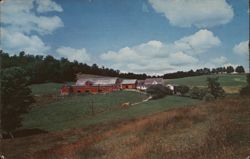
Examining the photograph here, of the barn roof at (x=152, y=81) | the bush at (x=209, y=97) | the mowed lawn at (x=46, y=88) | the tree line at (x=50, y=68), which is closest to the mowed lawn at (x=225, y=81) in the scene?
the barn roof at (x=152, y=81)

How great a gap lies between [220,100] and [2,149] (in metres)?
6.70

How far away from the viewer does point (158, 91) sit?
10.7m

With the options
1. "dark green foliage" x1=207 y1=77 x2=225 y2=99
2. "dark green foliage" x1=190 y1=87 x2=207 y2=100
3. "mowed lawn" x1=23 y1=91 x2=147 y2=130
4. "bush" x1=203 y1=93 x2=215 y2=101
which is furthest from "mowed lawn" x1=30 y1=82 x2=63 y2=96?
"dark green foliage" x1=207 y1=77 x2=225 y2=99

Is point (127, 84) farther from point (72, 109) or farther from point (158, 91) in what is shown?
point (72, 109)

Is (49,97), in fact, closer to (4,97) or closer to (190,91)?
(4,97)

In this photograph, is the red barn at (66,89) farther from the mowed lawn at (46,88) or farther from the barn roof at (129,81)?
the barn roof at (129,81)

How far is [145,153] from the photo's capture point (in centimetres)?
891

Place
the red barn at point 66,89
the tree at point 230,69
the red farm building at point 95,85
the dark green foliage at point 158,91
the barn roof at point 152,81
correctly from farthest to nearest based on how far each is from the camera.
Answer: the red barn at point 66,89, the red farm building at point 95,85, the barn roof at point 152,81, the dark green foliage at point 158,91, the tree at point 230,69

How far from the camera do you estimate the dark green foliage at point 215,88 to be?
10.6m

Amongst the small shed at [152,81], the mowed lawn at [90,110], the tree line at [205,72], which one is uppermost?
the tree line at [205,72]

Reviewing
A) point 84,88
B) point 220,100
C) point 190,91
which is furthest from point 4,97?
point 220,100

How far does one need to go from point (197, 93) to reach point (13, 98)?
5.68 metres

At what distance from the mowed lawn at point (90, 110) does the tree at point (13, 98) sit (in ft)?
0.92

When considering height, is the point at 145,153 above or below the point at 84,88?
below
